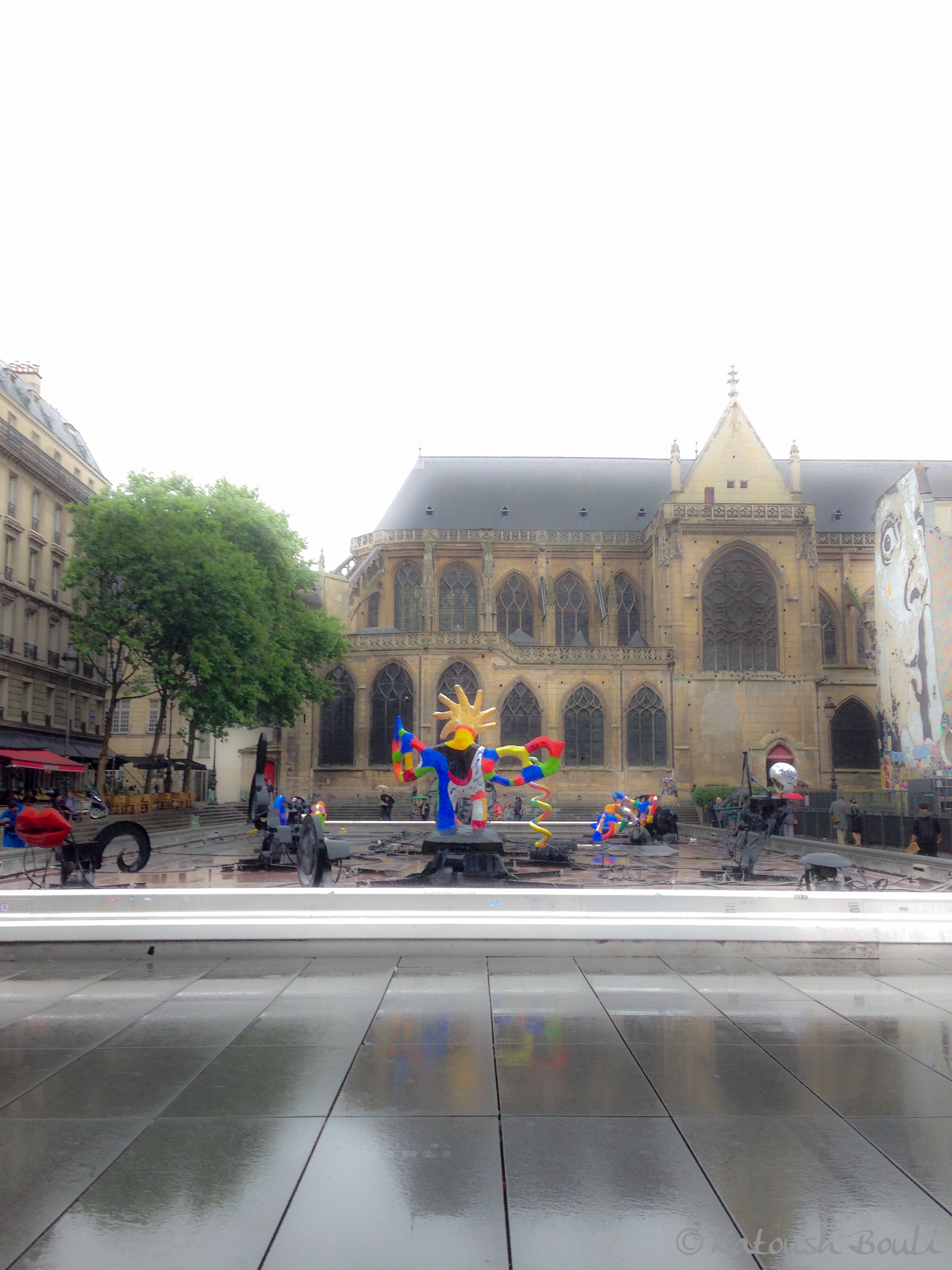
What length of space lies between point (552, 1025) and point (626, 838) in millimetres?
20347

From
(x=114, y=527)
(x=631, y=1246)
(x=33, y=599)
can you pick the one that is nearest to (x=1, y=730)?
(x=33, y=599)

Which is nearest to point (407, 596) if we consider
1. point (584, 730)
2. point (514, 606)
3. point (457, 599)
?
point (457, 599)

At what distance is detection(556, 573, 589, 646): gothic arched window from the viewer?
179ft

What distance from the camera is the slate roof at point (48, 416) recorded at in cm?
3956

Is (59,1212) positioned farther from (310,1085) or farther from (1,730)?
(1,730)

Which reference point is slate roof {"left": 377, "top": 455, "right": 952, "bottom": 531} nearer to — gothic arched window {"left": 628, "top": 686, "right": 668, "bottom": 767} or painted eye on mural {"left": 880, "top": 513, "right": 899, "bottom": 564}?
gothic arched window {"left": 628, "top": 686, "right": 668, "bottom": 767}

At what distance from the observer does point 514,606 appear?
2152 inches

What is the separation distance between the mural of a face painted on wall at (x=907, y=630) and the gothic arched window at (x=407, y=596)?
24101 mm

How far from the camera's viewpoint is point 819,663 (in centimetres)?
4856

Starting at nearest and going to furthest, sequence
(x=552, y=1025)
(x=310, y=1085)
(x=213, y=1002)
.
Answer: (x=310, y=1085)
(x=552, y=1025)
(x=213, y=1002)

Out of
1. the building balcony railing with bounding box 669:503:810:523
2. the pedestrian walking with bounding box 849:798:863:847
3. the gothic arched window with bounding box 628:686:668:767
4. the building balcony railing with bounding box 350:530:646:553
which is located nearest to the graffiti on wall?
the building balcony railing with bounding box 669:503:810:523

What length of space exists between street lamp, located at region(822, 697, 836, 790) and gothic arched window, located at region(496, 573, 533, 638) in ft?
51.2

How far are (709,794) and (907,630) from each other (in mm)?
10336

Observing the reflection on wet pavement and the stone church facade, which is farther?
the stone church facade
